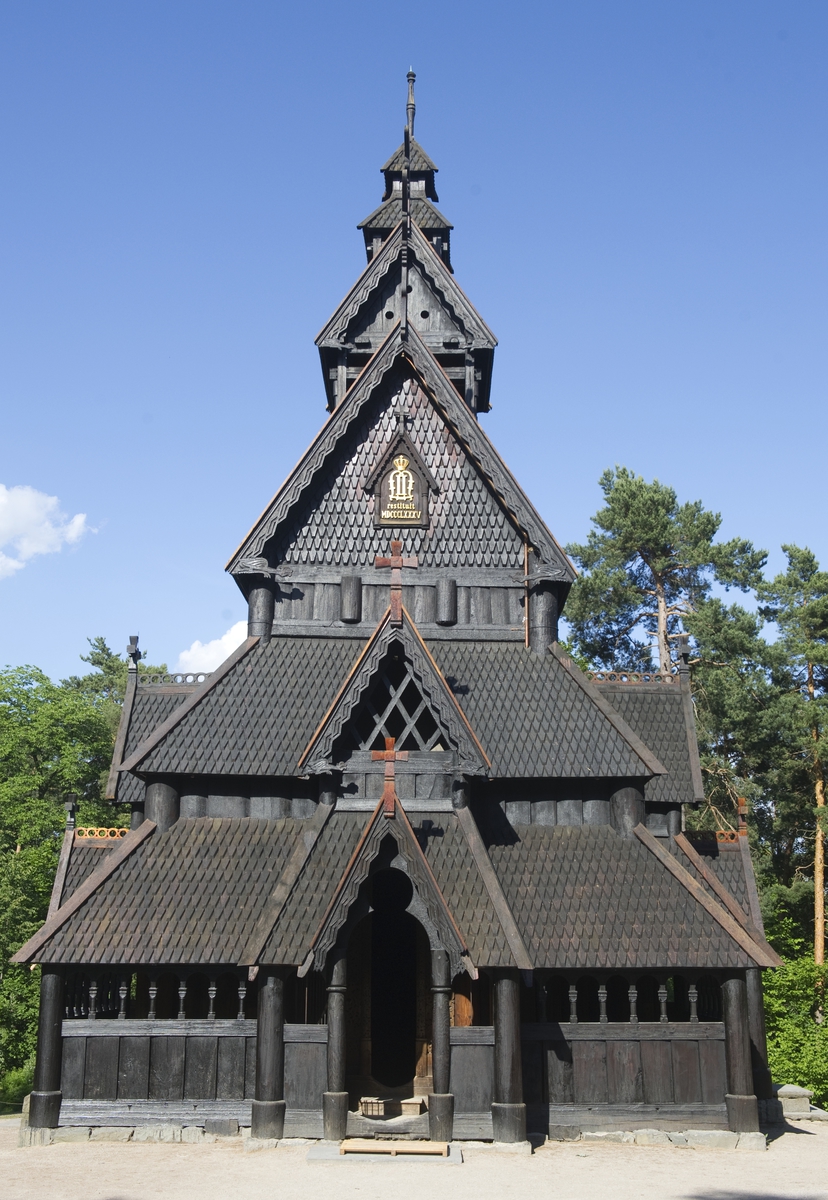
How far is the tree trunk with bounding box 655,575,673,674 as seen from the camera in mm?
40991

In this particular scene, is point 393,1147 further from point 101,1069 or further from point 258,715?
point 258,715

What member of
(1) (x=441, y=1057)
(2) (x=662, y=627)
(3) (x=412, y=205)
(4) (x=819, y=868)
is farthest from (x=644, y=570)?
(1) (x=441, y=1057)

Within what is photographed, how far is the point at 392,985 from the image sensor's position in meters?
15.8

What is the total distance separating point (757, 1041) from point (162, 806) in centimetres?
969

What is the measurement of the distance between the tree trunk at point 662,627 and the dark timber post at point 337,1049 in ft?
96.3

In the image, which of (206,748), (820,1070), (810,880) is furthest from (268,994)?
(810,880)

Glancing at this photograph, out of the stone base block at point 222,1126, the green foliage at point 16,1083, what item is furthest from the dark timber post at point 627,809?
the green foliage at point 16,1083

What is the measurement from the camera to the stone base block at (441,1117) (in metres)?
12.8

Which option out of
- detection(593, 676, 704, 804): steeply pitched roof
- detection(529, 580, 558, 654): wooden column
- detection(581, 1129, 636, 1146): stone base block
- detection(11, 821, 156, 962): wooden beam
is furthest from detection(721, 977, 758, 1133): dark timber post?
detection(11, 821, 156, 962): wooden beam

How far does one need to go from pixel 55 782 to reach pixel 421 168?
2904 cm

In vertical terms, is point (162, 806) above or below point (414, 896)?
above

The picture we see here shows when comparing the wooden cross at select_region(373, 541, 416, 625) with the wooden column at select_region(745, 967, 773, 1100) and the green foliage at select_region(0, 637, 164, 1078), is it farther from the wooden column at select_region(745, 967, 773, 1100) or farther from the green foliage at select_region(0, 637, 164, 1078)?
the green foliage at select_region(0, 637, 164, 1078)

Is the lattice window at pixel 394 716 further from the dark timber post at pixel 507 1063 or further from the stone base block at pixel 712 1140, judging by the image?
the stone base block at pixel 712 1140

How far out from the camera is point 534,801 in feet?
52.3
